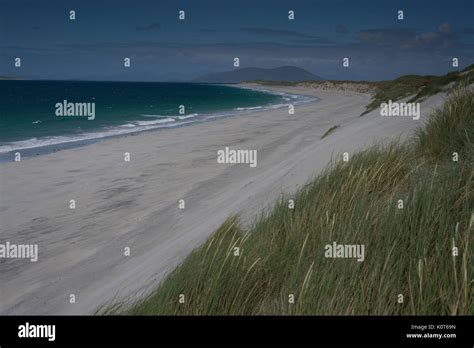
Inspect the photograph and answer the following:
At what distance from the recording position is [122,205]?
37.1 ft

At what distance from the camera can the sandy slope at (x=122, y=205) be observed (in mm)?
6605

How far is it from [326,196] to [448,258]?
168cm

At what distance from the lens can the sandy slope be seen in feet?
21.7

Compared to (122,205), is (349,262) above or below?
above

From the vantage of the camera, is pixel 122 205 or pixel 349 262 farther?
pixel 122 205

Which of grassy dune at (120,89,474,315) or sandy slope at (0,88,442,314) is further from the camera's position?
sandy slope at (0,88,442,314)

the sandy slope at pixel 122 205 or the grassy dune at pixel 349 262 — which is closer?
the grassy dune at pixel 349 262

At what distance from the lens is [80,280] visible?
7.09 metres

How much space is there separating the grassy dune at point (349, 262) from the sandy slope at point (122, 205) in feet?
4.21

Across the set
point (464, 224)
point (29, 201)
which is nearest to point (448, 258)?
point (464, 224)

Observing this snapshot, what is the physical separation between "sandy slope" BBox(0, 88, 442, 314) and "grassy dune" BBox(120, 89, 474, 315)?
1.28m

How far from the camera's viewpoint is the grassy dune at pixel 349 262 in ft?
11.0

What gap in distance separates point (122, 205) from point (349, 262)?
8485 millimetres
